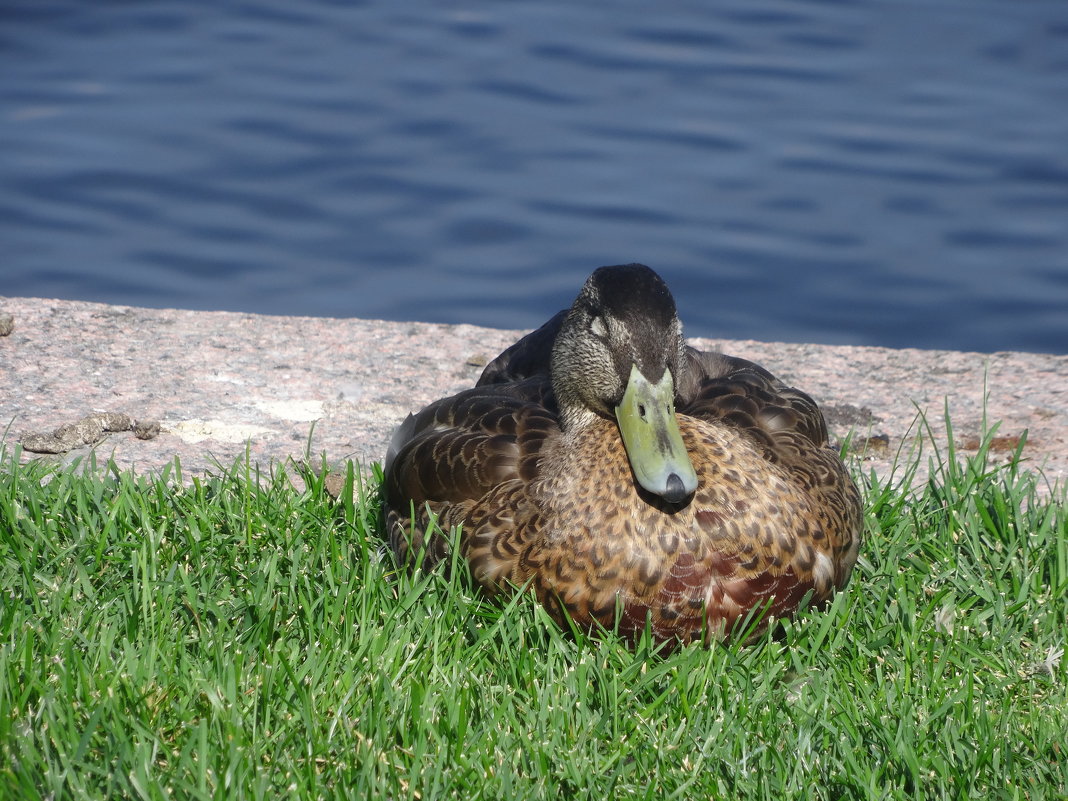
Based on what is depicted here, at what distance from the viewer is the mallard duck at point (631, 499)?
3.23 m

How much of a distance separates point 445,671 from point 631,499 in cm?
61

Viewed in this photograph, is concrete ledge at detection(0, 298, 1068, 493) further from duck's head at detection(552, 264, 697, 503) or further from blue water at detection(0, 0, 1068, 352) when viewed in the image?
blue water at detection(0, 0, 1068, 352)

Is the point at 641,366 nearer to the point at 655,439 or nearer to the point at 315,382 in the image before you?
the point at 655,439

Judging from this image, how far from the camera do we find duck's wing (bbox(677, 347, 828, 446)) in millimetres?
3773

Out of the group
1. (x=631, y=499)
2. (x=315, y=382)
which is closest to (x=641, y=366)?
(x=631, y=499)

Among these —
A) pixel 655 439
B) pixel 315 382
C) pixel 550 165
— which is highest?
pixel 550 165

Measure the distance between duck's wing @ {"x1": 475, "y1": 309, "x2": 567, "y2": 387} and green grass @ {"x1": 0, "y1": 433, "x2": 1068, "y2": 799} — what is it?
0.72 meters

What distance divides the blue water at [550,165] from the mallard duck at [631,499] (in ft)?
13.3

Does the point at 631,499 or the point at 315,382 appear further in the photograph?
the point at 315,382

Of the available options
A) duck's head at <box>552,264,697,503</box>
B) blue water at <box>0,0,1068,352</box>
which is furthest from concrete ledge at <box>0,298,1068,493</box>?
blue water at <box>0,0,1068,352</box>

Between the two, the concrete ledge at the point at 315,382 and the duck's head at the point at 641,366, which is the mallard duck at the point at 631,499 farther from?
the concrete ledge at the point at 315,382

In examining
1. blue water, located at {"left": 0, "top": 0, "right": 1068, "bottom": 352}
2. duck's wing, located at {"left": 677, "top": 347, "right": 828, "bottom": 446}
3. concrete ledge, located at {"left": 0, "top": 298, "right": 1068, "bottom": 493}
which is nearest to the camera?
duck's wing, located at {"left": 677, "top": 347, "right": 828, "bottom": 446}

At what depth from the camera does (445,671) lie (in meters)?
3.12

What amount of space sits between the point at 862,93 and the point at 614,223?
2373 millimetres
